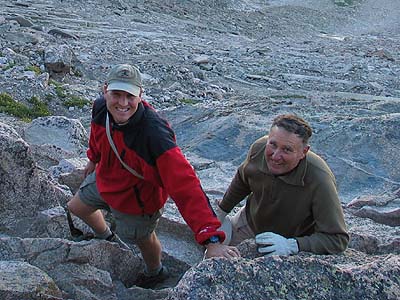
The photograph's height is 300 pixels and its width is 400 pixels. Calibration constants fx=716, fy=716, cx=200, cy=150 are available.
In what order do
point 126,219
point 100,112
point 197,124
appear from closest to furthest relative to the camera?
point 100,112 → point 126,219 → point 197,124

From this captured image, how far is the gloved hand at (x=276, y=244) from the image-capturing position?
13.6 ft

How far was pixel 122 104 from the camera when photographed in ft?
14.1

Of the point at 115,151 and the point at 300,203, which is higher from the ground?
the point at 115,151

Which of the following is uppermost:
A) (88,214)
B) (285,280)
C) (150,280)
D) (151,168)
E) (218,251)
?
(151,168)

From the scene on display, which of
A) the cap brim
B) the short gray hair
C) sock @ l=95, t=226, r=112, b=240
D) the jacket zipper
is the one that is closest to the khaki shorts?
the jacket zipper

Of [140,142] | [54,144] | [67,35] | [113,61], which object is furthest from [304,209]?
[67,35]

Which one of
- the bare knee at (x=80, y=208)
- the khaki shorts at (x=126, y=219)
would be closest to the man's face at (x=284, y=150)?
the khaki shorts at (x=126, y=219)

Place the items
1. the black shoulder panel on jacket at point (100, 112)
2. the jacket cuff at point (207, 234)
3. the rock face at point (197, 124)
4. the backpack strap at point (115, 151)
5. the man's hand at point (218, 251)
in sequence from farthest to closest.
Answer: the black shoulder panel on jacket at point (100, 112), the backpack strap at point (115, 151), the jacket cuff at point (207, 234), the man's hand at point (218, 251), the rock face at point (197, 124)

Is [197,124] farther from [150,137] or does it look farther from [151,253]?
[150,137]

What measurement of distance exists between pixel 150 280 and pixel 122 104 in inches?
57.1

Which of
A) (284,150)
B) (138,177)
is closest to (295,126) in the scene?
A: (284,150)

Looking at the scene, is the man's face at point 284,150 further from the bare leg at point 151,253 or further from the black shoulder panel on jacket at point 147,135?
the bare leg at point 151,253

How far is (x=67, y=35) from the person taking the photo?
1903 centimetres

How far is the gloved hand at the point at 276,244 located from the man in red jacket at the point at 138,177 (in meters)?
0.22
